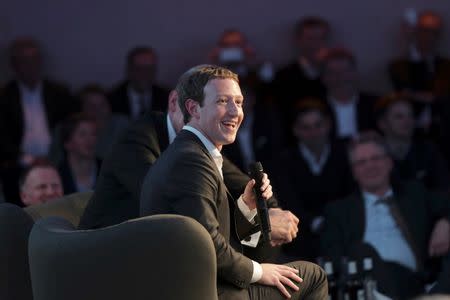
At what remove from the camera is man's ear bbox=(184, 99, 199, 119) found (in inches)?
147

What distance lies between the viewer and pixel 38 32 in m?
7.77

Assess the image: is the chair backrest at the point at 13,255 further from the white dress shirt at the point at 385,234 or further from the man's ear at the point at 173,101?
the white dress shirt at the point at 385,234

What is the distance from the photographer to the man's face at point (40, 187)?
535 cm

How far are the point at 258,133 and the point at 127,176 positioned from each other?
9.28 ft

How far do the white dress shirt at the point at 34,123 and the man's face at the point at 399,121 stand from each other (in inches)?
80.9

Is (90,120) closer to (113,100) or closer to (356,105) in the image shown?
(113,100)

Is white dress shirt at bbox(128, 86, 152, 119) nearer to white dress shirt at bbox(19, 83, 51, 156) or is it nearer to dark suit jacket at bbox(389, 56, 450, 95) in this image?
white dress shirt at bbox(19, 83, 51, 156)

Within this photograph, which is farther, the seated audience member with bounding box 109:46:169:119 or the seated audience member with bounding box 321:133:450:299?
the seated audience member with bounding box 109:46:169:119

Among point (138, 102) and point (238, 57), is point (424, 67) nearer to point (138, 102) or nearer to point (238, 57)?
point (238, 57)

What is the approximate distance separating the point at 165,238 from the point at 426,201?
245cm

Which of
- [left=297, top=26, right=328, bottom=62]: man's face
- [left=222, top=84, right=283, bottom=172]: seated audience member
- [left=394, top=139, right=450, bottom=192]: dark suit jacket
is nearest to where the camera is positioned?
[left=394, top=139, right=450, bottom=192]: dark suit jacket

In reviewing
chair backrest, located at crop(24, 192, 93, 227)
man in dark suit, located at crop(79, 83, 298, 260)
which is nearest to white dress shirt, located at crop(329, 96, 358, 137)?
chair backrest, located at crop(24, 192, 93, 227)

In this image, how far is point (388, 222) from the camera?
5.69 metres

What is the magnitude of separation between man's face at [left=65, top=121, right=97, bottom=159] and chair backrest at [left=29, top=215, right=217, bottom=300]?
9.32ft
